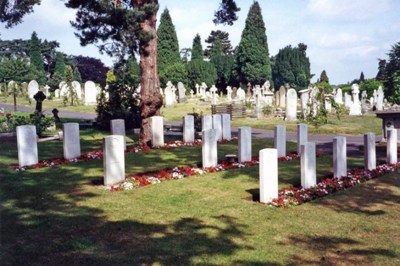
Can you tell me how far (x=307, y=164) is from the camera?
963cm

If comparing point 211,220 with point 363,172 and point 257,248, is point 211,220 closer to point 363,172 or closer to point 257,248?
point 257,248

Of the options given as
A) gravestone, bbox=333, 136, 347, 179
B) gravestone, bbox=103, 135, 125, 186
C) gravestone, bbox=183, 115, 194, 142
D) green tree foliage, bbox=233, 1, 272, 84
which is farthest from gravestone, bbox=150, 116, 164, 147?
green tree foliage, bbox=233, 1, 272, 84

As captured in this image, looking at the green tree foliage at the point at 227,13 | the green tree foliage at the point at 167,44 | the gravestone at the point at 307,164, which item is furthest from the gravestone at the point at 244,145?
the green tree foliage at the point at 167,44

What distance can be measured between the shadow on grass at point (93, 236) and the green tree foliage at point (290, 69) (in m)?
71.1

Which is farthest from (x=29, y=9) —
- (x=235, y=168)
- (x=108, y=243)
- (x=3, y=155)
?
(x=108, y=243)

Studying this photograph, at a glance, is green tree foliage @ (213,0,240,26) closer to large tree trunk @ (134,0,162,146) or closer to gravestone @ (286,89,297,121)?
large tree trunk @ (134,0,162,146)

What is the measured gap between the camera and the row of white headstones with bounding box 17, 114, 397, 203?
8727 mm

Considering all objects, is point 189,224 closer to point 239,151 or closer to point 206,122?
point 239,151

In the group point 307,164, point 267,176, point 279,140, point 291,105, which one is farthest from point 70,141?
point 291,105

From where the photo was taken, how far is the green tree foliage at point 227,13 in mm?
21469

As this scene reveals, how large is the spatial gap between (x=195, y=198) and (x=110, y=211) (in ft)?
6.21

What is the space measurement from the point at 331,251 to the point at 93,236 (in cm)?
353

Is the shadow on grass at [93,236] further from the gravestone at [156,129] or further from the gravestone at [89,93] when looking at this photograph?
the gravestone at [89,93]

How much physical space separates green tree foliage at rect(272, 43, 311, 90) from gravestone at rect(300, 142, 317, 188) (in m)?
68.0
